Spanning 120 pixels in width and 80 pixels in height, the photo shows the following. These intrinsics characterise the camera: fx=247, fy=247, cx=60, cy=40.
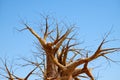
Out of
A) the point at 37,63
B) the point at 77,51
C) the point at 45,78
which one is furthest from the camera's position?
the point at 77,51

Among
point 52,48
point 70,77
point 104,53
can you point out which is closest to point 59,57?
point 52,48

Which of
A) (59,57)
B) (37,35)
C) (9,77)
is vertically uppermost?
(37,35)

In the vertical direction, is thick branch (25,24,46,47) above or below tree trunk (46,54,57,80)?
above

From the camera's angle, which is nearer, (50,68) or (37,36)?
(50,68)

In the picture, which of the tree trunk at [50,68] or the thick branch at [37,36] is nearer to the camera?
the tree trunk at [50,68]

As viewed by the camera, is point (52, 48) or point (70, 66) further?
point (52, 48)

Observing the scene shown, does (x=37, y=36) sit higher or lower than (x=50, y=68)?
higher

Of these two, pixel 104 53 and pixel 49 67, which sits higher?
pixel 104 53

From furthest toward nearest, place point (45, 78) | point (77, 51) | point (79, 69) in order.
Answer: point (77, 51) → point (79, 69) → point (45, 78)

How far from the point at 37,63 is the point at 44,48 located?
94cm

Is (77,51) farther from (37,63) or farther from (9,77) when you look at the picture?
(9,77)

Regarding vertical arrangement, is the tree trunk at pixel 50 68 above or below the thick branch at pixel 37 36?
below

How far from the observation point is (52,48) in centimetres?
1252

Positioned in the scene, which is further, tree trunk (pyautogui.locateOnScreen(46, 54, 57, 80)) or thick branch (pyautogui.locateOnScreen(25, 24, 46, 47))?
thick branch (pyautogui.locateOnScreen(25, 24, 46, 47))
